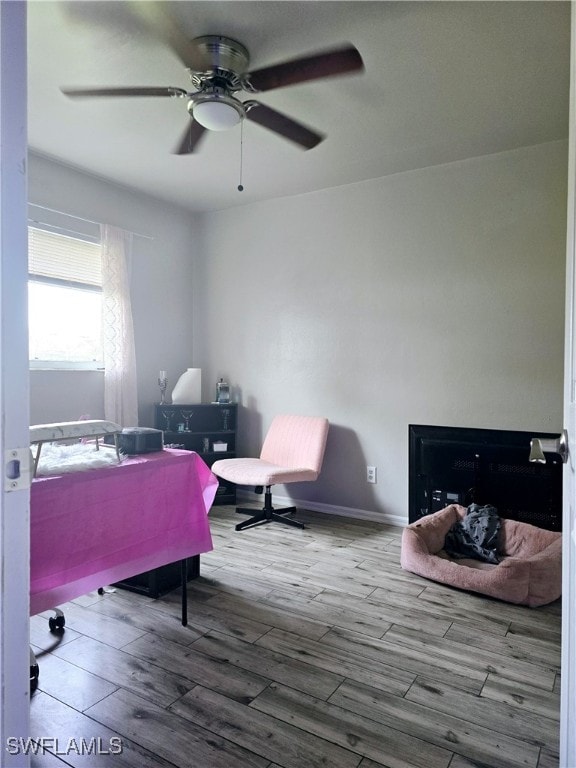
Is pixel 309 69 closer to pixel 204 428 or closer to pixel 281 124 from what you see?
pixel 281 124

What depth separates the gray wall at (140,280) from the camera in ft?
10.9

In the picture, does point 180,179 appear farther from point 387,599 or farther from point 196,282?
point 387,599

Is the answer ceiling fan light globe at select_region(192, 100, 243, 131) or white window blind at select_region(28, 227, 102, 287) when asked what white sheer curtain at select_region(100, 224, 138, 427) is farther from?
ceiling fan light globe at select_region(192, 100, 243, 131)

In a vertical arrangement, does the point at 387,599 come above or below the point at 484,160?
below

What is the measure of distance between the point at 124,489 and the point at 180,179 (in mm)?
2812

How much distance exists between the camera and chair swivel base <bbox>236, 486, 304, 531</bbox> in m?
3.49

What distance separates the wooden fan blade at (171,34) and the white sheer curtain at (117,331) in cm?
183

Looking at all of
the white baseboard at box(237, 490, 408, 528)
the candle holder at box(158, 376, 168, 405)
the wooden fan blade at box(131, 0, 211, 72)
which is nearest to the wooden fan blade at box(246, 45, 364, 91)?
the wooden fan blade at box(131, 0, 211, 72)

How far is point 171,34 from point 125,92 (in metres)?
0.32

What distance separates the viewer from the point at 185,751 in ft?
4.57

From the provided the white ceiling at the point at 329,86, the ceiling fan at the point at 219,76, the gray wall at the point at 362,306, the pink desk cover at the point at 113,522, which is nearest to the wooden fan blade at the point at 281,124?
the ceiling fan at the point at 219,76

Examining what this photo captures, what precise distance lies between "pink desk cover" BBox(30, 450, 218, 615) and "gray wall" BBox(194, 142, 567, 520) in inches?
72.6

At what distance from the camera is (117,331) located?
376 centimetres


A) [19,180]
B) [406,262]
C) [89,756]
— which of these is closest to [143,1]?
[19,180]
